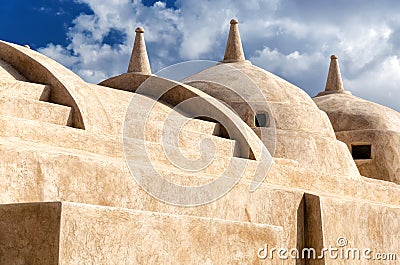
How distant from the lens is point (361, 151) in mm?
20016

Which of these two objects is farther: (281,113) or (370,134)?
(370,134)

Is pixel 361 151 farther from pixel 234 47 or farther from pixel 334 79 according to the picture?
pixel 234 47

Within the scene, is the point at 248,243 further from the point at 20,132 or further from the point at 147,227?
the point at 20,132

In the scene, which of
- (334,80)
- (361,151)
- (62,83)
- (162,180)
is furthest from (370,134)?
(162,180)

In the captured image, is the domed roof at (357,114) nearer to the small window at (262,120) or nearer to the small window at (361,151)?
the small window at (361,151)

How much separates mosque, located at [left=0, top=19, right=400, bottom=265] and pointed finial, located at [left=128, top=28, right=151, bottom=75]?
0.10ft

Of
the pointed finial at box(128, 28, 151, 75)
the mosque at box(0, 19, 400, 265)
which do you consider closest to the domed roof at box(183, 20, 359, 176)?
the mosque at box(0, 19, 400, 265)

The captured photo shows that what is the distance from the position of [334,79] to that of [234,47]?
6.19 m

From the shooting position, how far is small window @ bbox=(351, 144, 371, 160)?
1977 cm

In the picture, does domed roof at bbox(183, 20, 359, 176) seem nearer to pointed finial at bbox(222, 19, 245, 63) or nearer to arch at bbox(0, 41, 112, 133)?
pointed finial at bbox(222, 19, 245, 63)

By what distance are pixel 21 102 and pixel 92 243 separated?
13.9 feet

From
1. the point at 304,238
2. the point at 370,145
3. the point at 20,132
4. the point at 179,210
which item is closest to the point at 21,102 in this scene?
the point at 20,132

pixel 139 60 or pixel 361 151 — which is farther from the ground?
pixel 139 60

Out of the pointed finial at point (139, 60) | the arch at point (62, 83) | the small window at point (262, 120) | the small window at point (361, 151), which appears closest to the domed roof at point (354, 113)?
the small window at point (361, 151)
